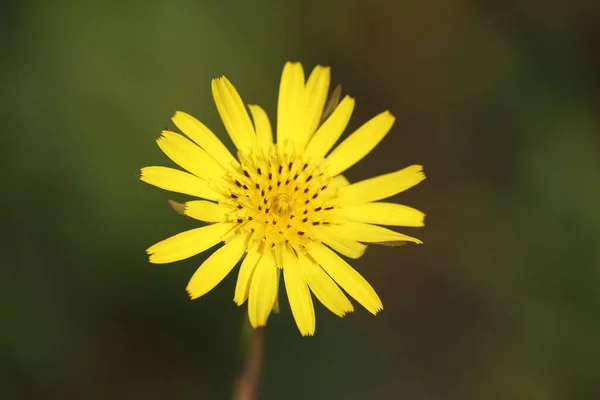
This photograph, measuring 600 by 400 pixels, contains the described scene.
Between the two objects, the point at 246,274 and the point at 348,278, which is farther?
the point at 348,278

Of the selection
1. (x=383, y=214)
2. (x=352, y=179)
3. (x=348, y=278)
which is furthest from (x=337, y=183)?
(x=352, y=179)

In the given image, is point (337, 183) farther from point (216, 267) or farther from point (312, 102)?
point (216, 267)

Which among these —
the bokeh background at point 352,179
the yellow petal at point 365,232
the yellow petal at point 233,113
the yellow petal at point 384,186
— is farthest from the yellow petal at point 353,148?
the bokeh background at point 352,179

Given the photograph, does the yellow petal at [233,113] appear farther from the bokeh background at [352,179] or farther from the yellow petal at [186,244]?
the bokeh background at [352,179]
